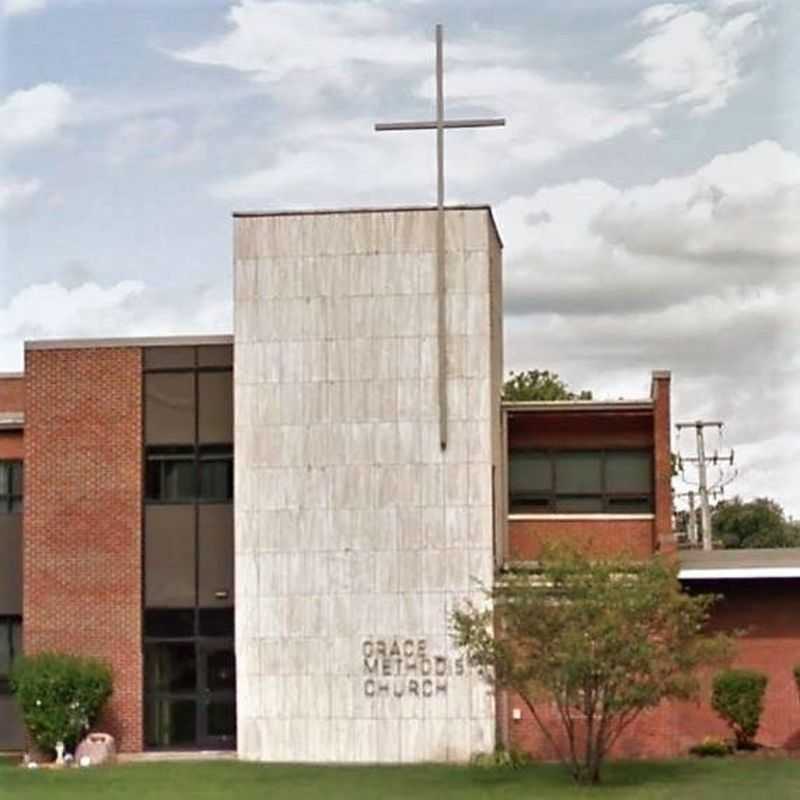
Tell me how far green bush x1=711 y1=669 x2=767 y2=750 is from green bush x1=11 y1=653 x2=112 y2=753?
11489mm

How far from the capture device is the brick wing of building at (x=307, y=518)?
1337 inches

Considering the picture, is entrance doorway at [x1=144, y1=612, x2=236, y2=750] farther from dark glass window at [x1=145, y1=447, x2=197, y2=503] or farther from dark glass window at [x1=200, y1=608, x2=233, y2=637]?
dark glass window at [x1=145, y1=447, x2=197, y2=503]

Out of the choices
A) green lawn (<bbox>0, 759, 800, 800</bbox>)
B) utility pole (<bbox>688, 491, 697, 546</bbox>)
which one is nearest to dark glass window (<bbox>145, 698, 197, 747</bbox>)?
green lawn (<bbox>0, 759, 800, 800</bbox>)

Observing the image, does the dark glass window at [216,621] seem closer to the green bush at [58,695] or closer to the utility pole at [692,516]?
the green bush at [58,695]

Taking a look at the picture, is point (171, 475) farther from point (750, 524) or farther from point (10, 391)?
point (750, 524)

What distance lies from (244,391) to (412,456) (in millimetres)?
3426

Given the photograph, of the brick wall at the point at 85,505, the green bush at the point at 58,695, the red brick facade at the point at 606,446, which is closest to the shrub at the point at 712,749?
the red brick facade at the point at 606,446

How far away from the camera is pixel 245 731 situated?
34375mm

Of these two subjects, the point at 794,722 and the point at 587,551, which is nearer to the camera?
the point at 587,551

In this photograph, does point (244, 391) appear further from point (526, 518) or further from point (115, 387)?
point (526, 518)

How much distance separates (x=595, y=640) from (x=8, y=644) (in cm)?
1444

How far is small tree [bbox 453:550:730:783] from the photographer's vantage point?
1093 inches

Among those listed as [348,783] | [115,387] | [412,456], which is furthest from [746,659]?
[115,387]

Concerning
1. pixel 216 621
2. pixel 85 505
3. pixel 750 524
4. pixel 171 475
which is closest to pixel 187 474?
pixel 171 475
